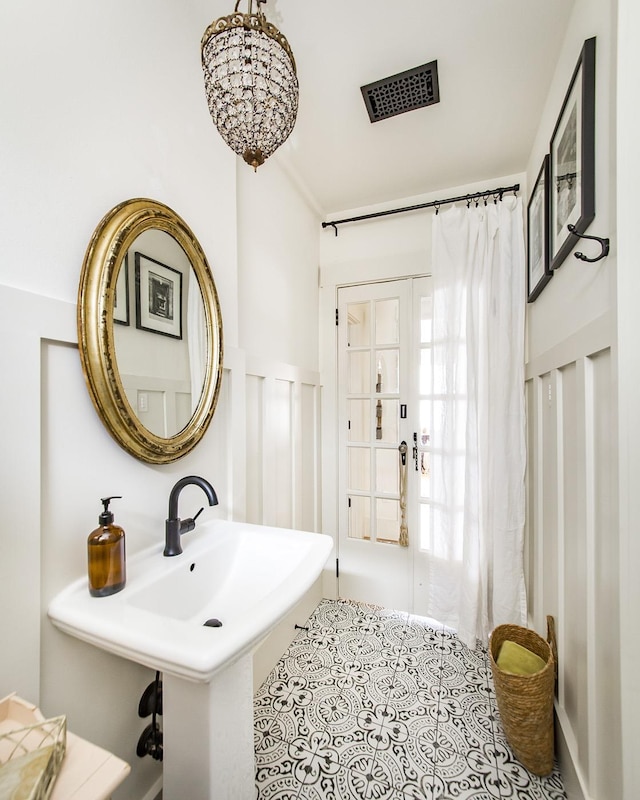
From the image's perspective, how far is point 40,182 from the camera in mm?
790

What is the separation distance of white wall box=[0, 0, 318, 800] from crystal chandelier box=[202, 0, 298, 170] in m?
0.29

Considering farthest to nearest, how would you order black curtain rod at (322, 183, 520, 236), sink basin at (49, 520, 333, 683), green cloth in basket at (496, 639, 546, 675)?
black curtain rod at (322, 183, 520, 236) → green cloth in basket at (496, 639, 546, 675) → sink basin at (49, 520, 333, 683)

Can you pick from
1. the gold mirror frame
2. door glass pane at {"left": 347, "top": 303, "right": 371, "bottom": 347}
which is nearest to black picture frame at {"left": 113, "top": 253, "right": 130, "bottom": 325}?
the gold mirror frame

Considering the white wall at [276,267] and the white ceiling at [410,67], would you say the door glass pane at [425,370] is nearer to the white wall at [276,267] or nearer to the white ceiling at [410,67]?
the white wall at [276,267]

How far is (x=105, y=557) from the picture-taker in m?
0.81

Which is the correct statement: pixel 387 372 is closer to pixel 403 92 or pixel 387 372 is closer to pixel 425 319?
pixel 425 319

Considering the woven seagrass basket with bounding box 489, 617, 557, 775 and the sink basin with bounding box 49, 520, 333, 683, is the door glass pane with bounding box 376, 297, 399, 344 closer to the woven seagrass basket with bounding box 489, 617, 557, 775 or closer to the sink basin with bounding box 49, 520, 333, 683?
the sink basin with bounding box 49, 520, 333, 683

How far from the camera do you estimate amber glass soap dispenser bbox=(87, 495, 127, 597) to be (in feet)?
2.64

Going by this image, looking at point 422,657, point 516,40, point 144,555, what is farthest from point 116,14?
point 422,657

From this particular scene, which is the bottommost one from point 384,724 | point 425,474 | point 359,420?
point 384,724

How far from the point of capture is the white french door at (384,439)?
7.23 feet

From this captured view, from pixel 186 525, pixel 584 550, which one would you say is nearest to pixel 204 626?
pixel 186 525

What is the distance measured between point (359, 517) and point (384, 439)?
54 centimetres

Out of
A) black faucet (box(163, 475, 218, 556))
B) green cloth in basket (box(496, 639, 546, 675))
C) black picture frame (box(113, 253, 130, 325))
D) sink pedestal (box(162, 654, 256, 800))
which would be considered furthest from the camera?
green cloth in basket (box(496, 639, 546, 675))
